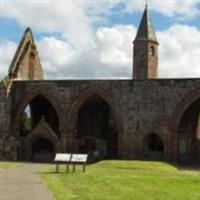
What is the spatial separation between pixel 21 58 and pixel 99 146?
972 centimetres

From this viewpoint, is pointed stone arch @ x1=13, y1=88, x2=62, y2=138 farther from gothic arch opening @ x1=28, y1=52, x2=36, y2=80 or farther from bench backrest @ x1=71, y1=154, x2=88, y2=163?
bench backrest @ x1=71, y1=154, x2=88, y2=163

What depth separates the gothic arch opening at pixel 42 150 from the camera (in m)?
39.2

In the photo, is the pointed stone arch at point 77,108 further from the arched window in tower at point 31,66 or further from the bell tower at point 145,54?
the bell tower at point 145,54

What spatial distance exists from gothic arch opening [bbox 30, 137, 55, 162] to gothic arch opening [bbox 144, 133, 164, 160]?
6876mm

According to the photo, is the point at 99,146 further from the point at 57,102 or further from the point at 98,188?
the point at 98,188

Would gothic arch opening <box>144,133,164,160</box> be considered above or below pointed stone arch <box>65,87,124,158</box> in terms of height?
below

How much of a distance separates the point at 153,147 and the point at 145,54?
9.68m

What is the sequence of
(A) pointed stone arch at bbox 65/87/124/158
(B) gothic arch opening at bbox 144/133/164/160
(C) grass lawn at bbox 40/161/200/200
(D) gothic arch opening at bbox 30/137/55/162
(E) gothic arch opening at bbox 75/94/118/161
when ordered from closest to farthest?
(C) grass lawn at bbox 40/161/200/200
(B) gothic arch opening at bbox 144/133/164/160
(A) pointed stone arch at bbox 65/87/124/158
(D) gothic arch opening at bbox 30/137/55/162
(E) gothic arch opening at bbox 75/94/118/161

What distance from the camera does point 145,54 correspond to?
47.5 meters

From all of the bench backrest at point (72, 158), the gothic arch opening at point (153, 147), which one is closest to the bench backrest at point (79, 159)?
the bench backrest at point (72, 158)

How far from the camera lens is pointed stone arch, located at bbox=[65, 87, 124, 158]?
38531 millimetres

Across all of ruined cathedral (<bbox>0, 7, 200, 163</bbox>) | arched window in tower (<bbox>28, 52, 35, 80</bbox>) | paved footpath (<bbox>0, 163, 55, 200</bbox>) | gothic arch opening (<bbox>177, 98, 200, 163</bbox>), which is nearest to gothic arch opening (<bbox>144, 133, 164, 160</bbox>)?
ruined cathedral (<bbox>0, 7, 200, 163</bbox>)

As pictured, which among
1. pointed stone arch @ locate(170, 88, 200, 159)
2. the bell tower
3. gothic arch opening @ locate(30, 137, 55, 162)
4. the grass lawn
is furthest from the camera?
the bell tower

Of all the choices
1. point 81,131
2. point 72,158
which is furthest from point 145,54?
point 72,158
